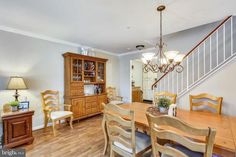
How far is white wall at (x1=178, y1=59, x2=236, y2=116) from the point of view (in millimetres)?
2191

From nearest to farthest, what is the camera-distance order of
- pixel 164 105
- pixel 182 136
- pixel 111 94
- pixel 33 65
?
pixel 182 136 < pixel 164 105 < pixel 33 65 < pixel 111 94

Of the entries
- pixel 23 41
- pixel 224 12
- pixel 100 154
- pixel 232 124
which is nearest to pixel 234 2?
pixel 224 12

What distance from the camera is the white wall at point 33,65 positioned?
9.71ft

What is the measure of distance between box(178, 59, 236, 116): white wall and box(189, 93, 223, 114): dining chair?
0.15 meters

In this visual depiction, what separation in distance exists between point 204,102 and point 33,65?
387 cm

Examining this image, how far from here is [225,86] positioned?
227 centimetres

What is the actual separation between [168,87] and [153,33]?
149cm

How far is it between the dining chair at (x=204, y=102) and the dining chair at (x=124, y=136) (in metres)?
1.18

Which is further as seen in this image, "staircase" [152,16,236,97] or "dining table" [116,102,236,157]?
"staircase" [152,16,236,97]

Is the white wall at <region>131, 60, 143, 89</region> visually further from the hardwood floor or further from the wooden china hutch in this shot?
the hardwood floor

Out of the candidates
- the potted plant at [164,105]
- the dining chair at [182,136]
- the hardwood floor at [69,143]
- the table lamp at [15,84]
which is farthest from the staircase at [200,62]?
the table lamp at [15,84]

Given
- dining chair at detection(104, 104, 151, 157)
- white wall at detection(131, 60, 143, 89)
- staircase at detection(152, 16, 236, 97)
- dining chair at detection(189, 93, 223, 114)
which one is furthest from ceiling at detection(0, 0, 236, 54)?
white wall at detection(131, 60, 143, 89)

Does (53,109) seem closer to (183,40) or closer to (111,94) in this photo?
(111,94)

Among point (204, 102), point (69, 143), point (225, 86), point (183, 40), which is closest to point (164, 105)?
point (204, 102)
